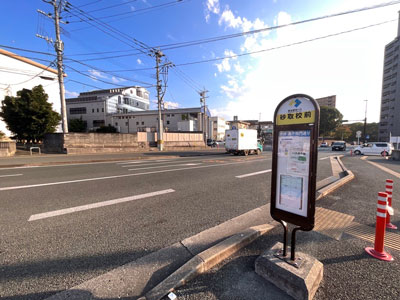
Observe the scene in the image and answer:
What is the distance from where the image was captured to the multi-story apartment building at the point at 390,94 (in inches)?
2080

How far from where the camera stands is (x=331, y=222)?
3.51 metres

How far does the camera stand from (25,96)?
17.3 meters

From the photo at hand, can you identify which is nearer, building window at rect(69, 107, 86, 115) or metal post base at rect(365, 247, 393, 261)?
metal post base at rect(365, 247, 393, 261)

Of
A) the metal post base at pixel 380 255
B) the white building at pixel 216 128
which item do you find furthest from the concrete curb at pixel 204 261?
the white building at pixel 216 128

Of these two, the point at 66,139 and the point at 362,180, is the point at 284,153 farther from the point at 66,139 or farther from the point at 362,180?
the point at 66,139

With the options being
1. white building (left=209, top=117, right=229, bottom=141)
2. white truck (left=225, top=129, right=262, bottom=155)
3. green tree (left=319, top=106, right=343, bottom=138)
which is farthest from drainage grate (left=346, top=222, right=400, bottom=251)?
green tree (left=319, top=106, right=343, bottom=138)

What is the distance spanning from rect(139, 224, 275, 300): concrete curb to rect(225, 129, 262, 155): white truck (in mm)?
16690

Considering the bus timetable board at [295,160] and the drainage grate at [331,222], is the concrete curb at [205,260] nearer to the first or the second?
the bus timetable board at [295,160]

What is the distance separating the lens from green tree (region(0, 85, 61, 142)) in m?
16.8

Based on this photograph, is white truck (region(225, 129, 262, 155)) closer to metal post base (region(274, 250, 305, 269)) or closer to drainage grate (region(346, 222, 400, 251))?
drainage grate (region(346, 222, 400, 251))

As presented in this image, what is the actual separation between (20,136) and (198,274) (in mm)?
24271

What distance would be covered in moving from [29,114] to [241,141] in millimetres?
21934

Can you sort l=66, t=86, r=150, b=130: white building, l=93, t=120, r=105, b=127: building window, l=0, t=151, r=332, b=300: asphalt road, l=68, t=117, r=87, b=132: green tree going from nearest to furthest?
l=0, t=151, r=332, b=300: asphalt road → l=68, t=117, r=87, b=132: green tree → l=66, t=86, r=150, b=130: white building → l=93, t=120, r=105, b=127: building window

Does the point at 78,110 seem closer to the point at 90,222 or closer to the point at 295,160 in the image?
the point at 90,222
